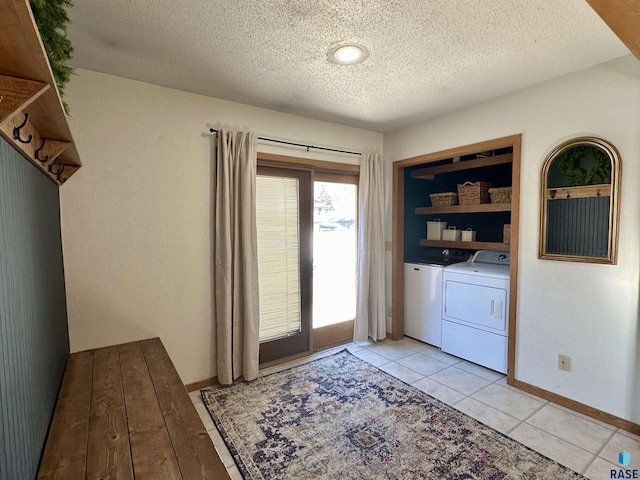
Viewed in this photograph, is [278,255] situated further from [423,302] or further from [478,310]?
[478,310]

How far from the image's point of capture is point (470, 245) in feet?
11.6

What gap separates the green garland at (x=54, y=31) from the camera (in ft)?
3.09

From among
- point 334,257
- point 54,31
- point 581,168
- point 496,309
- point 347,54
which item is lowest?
point 496,309

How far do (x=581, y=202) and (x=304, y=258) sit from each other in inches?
94.2

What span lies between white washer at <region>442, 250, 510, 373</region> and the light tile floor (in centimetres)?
15

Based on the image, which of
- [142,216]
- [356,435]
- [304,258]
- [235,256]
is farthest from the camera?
[304,258]

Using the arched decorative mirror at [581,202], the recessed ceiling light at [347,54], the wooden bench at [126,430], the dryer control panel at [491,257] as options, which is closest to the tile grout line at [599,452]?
the arched decorative mirror at [581,202]

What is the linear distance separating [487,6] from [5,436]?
2466 mm

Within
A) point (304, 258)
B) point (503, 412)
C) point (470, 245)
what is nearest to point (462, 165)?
point (470, 245)

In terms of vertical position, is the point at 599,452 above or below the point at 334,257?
below

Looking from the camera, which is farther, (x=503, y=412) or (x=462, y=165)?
(x=462, y=165)

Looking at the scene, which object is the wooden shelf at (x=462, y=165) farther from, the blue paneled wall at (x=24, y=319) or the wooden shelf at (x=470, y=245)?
the blue paneled wall at (x=24, y=319)

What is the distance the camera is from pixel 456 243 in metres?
3.71

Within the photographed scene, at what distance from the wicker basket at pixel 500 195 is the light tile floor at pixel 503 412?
169cm
